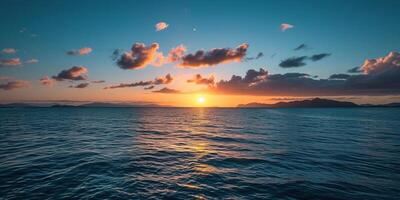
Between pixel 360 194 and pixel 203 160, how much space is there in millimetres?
11084

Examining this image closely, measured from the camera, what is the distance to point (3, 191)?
10633 millimetres

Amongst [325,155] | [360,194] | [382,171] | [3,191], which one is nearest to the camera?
[3,191]

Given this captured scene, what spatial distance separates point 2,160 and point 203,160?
16.8 metres

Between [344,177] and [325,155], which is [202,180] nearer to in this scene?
[344,177]

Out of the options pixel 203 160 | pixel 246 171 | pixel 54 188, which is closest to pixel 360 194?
pixel 246 171

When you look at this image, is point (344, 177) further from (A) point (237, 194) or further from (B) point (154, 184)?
(B) point (154, 184)

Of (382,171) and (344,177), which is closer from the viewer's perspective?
(344,177)

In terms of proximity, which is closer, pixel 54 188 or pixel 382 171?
pixel 54 188

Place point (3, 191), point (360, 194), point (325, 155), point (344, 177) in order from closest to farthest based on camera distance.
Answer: point (3, 191) → point (360, 194) → point (344, 177) → point (325, 155)

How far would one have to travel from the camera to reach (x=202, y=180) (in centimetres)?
1292

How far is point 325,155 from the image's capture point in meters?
Answer: 21.9

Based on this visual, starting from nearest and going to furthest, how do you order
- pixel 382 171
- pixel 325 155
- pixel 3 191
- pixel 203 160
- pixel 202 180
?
pixel 3 191 → pixel 202 180 → pixel 382 171 → pixel 203 160 → pixel 325 155

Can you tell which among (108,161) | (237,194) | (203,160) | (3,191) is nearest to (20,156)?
(108,161)

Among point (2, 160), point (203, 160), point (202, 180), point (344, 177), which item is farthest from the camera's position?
A: point (203, 160)
